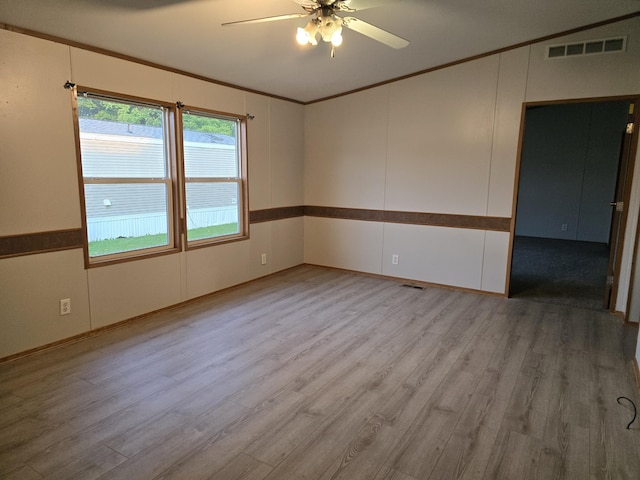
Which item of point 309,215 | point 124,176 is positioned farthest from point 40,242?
point 309,215

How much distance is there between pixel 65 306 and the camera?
3197 mm

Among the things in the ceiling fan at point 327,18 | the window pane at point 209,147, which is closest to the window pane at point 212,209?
the window pane at point 209,147

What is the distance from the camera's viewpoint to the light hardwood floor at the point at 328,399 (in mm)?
1945

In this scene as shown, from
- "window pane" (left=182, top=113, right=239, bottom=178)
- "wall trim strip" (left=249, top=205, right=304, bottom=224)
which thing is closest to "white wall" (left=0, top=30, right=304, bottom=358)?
"window pane" (left=182, top=113, right=239, bottom=178)

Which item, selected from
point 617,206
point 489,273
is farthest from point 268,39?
point 617,206

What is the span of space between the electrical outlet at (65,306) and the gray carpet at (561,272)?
15.2 ft

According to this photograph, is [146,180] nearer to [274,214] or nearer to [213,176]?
Result: [213,176]

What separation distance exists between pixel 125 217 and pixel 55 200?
662 millimetres

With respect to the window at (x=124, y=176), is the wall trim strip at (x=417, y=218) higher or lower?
lower

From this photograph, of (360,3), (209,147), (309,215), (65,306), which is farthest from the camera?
(309,215)

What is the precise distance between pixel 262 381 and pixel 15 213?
221 cm

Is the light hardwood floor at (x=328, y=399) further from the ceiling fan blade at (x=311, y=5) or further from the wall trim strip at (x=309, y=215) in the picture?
the ceiling fan blade at (x=311, y=5)

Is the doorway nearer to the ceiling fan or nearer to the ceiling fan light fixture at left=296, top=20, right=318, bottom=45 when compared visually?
the ceiling fan

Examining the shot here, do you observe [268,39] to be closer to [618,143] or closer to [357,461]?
[357,461]
